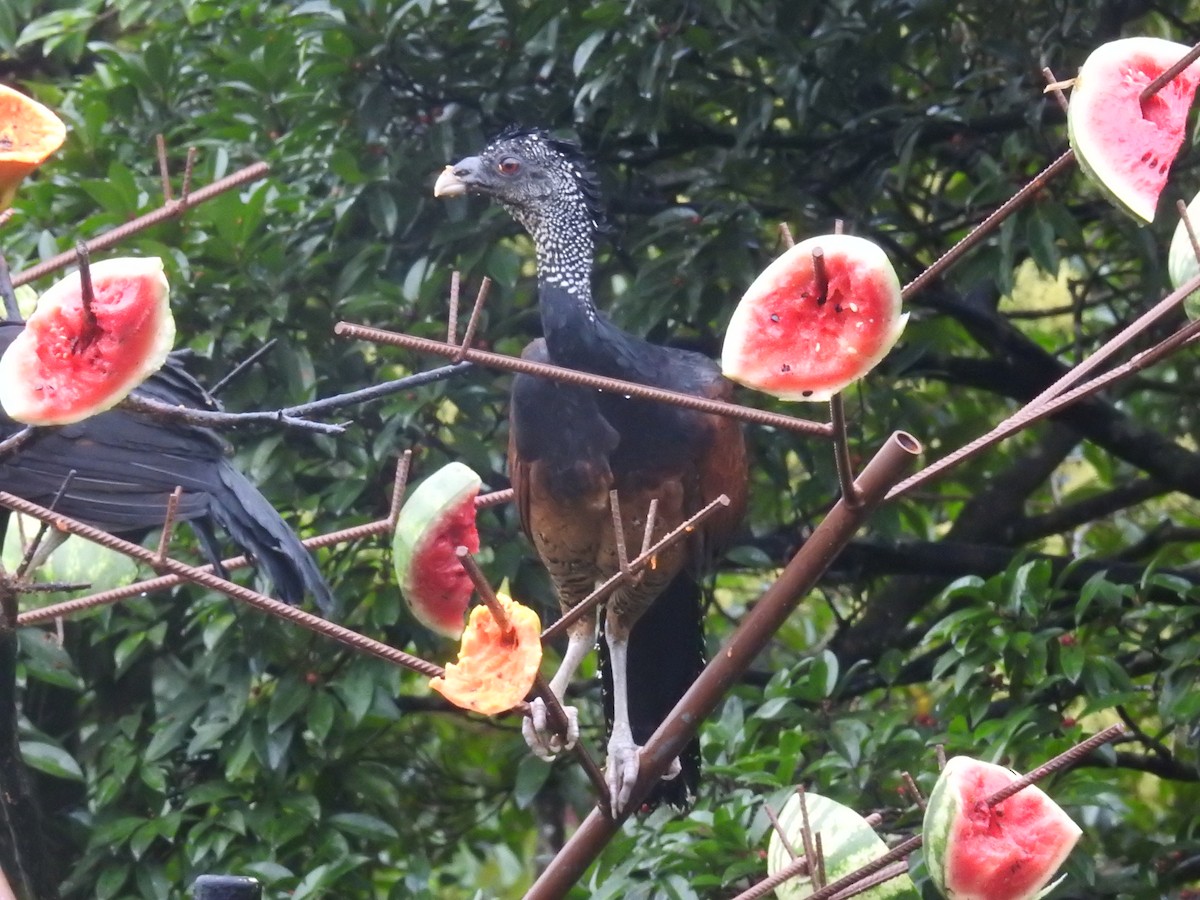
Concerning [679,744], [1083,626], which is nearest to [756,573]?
[1083,626]

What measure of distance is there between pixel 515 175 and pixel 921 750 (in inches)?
49.5

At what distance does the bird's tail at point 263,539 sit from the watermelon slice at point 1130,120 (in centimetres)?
101

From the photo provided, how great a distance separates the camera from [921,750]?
271 centimetres

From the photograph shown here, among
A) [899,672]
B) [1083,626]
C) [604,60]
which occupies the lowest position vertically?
[899,672]

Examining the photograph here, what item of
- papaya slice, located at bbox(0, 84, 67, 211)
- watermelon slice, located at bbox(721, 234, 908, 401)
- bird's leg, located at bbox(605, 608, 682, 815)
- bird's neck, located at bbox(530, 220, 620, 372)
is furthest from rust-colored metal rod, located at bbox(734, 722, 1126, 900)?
bird's neck, located at bbox(530, 220, 620, 372)

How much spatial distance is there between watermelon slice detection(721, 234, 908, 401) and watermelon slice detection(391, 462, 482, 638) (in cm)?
30

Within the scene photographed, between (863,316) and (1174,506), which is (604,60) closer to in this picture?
(863,316)

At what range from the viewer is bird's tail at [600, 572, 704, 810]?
2893mm

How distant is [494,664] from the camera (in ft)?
4.29

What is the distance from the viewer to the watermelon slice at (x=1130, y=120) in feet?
4.46

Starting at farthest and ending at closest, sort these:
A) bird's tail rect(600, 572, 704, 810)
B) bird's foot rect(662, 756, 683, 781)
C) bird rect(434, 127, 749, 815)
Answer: bird's tail rect(600, 572, 704, 810), bird rect(434, 127, 749, 815), bird's foot rect(662, 756, 683, 781)

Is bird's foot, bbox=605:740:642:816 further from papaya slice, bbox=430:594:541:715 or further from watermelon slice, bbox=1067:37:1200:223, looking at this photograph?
watermelon slice, bbox=1067:37:1200:223

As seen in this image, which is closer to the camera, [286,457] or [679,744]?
[679,744]

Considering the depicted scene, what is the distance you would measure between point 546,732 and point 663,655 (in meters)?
1.09
